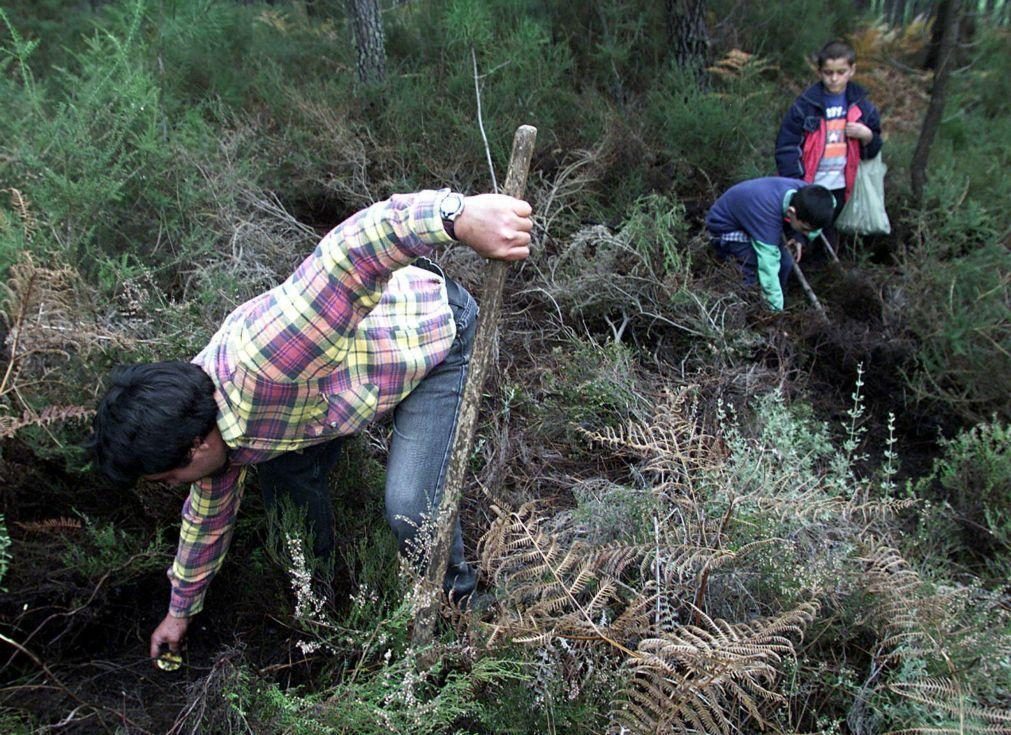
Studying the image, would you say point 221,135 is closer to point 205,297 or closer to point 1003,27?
point 205,297

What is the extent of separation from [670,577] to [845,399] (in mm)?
2155

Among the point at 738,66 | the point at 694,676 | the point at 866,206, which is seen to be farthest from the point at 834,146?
the point at 694,676

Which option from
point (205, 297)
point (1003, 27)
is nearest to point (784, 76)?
point (1003, 27)

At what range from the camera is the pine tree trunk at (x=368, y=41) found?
5.08 meters

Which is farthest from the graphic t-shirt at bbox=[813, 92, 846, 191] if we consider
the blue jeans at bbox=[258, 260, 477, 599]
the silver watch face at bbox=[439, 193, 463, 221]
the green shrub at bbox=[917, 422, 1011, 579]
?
the silver watch face at bbox=[439, 193, 463, 221]

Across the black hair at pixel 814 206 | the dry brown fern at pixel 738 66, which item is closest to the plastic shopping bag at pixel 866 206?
the black hair at pixel 814 206

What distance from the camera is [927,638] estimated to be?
2184 mm

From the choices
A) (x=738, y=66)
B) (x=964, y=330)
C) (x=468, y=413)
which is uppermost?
(x=738, y=66)

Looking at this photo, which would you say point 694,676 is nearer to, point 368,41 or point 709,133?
point 709,133

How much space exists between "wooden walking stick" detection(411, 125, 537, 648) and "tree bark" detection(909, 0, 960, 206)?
3650 millimetres

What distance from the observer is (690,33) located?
218 inches

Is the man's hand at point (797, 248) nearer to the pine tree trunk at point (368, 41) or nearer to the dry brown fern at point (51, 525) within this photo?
the pine tree trunk at point (368, 41)

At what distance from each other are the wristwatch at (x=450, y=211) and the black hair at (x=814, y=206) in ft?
9.34

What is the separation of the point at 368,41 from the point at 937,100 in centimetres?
371
